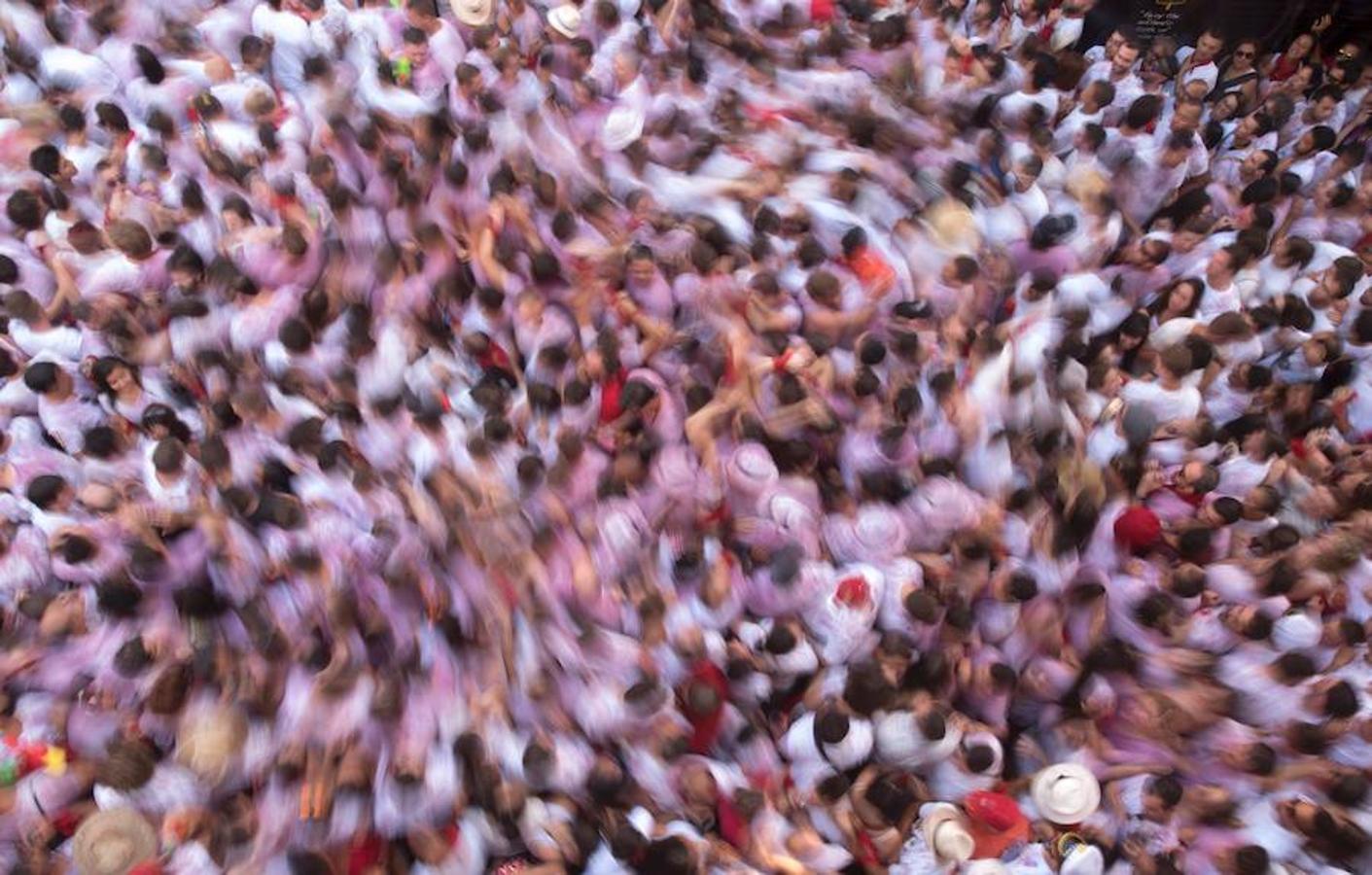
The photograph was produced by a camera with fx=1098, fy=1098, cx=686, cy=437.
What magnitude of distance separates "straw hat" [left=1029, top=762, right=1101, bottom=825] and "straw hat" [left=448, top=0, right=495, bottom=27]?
3788mm

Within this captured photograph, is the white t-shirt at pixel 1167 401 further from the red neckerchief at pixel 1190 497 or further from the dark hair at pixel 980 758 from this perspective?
the dark hair at pixel 980 758

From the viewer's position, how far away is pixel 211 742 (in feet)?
9.43

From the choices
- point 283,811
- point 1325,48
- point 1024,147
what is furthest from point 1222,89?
point 283,811

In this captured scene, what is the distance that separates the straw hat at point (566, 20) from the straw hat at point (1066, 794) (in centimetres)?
359

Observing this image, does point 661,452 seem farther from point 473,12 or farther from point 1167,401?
point 473,12

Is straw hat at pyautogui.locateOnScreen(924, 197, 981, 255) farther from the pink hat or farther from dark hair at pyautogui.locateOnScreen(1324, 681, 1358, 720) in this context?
dark hair at pyautogui.locateOnScreen(1324, 681, 1358, 720)

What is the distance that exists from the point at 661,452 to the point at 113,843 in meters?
1.84

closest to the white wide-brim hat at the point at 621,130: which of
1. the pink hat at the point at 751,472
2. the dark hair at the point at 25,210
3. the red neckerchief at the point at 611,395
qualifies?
the red neckerchief at the point at 611,395

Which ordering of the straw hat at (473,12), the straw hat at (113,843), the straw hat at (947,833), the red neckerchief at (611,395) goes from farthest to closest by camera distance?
the straw hat at (473,12), the red neckerchief at (611,395), the straw hat at (947,833), the straw hat at (113,843)

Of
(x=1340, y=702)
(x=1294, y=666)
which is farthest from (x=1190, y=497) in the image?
(x=1340, y=702)

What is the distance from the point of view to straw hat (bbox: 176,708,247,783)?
2.85 metres

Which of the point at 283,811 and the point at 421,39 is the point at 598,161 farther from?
the point at 283,811

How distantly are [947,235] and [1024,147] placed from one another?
634 mm

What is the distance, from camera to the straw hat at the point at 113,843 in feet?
8.80
